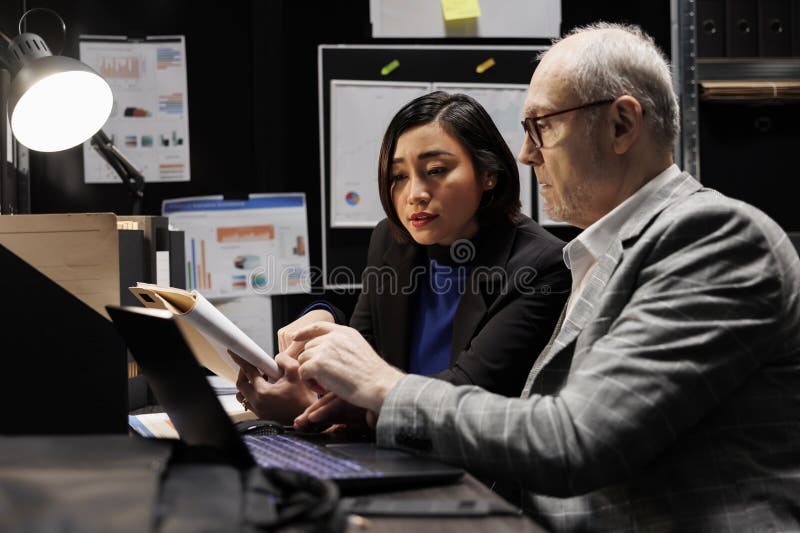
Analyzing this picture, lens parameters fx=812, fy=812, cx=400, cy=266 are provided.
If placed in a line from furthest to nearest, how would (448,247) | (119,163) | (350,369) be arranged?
(119,163), (448,247), (350,369)

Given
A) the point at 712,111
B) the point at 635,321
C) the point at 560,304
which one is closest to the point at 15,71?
the point at 560,304

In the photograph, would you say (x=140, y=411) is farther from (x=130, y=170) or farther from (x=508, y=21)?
(x=508, y=21)

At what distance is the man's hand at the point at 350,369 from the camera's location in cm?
93

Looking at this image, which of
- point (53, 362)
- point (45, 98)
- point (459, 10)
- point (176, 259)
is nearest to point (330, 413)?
point (53, 362)

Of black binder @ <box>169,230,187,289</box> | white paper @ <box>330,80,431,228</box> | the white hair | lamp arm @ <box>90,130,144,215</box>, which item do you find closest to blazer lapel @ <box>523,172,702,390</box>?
the white hair

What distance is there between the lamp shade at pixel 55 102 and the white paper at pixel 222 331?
0.71m

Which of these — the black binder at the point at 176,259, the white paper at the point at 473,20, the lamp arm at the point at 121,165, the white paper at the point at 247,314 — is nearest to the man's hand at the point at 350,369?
the black binder at the point at 176,259

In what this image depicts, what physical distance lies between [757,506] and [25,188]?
6.49 ft

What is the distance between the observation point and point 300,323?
1.50m

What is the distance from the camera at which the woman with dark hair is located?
Result: 1431mm

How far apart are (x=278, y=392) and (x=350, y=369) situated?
27 cm

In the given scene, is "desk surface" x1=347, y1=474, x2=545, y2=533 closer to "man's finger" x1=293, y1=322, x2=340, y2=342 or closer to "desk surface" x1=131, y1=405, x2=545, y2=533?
"desk surface" x1=131, y1=405, x2=545, y2=533

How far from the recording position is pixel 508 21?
2488 mm

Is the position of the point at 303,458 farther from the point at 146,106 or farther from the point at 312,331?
the point at 146,106
